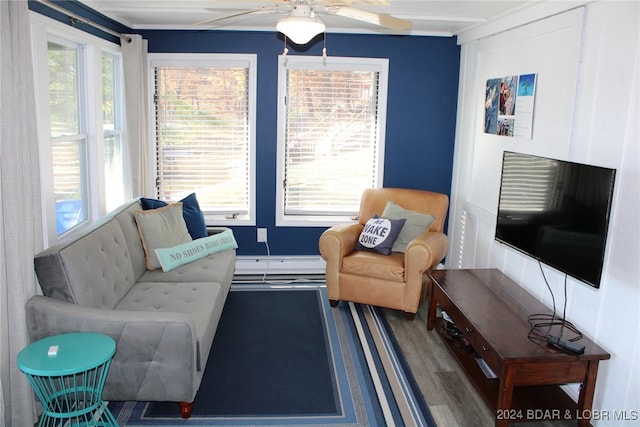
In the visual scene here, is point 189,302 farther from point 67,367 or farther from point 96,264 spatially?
point 67,367

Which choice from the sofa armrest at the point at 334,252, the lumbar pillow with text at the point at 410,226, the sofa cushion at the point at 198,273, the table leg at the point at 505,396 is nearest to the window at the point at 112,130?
the sofa cushion at the point at 198,273

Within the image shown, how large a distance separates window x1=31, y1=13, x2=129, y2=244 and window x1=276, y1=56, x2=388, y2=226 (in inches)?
62.3

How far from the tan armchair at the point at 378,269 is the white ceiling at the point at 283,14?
1646 millimetres

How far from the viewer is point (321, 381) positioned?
3.21 metres

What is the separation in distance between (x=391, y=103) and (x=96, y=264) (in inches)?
123

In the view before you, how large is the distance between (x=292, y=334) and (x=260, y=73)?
2453 millimetres

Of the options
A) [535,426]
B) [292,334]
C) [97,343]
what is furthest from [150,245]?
[535,426]

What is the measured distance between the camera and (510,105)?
3955mm

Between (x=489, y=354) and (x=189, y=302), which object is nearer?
(x=489, y=354)

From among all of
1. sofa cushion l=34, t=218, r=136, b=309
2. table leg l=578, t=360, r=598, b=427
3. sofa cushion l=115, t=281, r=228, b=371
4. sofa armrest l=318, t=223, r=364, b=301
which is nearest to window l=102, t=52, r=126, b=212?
sofa cushion l=34, t=218, r=136, b=309

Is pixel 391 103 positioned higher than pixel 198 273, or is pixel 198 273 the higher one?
pixel 391 103

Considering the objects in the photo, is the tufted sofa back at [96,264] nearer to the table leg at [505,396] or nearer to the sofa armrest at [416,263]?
the sofa armrest at [416,263]

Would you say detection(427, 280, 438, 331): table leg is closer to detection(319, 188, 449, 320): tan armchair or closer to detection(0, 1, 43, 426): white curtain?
detection(319, 188, 449, 320): tan armchair

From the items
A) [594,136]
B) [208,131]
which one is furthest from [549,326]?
[208,131]
